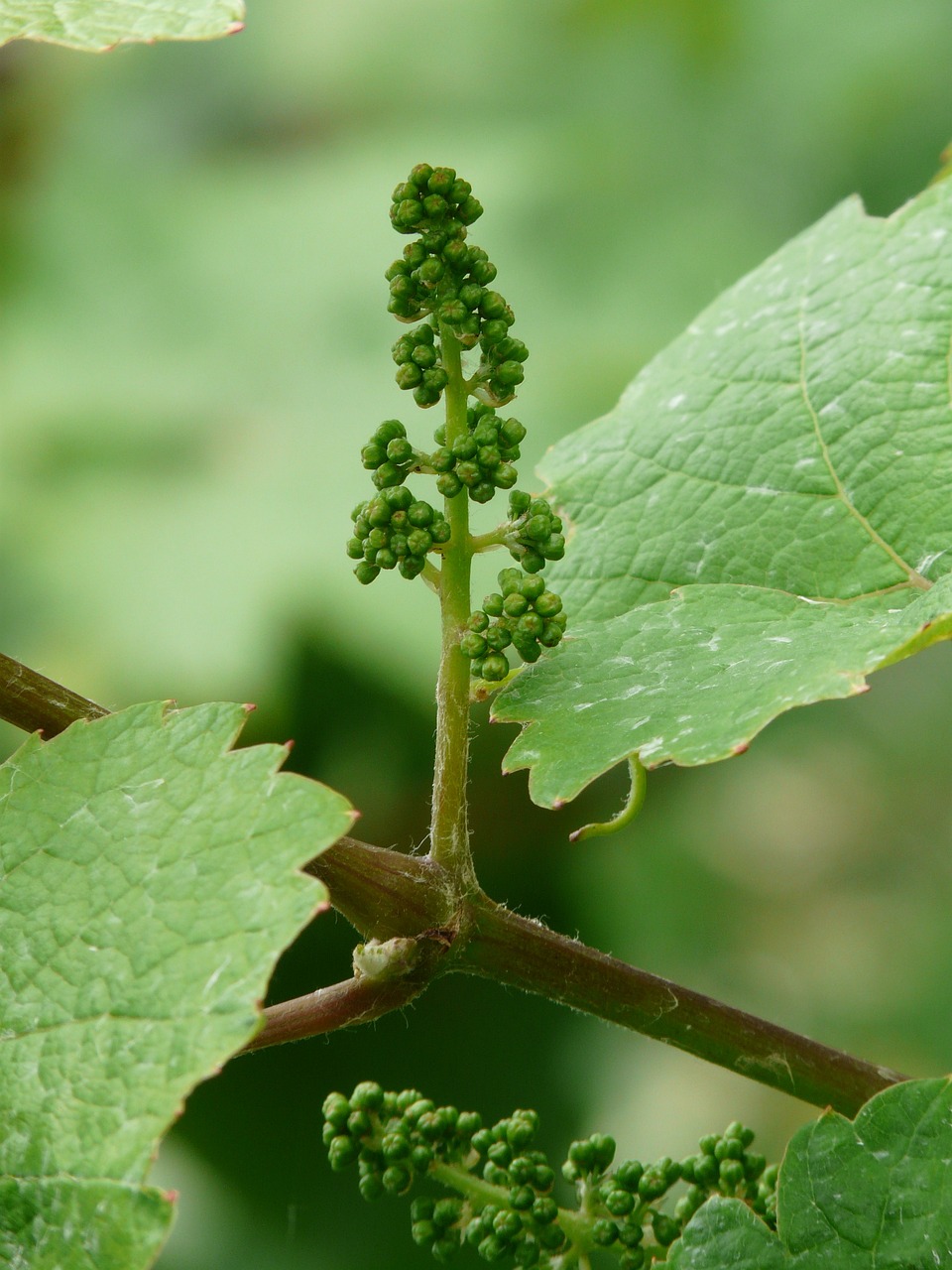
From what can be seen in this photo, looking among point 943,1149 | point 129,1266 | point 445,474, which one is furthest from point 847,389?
point 129,1266

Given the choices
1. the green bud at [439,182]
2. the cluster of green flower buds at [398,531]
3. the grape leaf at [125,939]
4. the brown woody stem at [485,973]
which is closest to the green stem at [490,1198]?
the brown woody stem at [485,973]

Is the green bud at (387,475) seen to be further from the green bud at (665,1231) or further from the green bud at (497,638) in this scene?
the green bud at (665,1231)

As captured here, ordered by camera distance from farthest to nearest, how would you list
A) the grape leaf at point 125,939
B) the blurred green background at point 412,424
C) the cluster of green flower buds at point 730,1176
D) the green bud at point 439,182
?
1. the blurred green background at point 412,424
2. the cluster of green flower buds at point 730,1176
3. the green bud at point 439,182
4. the grape leaf at point 125,939

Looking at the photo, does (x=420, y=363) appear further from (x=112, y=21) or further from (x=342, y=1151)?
(x=342, y=1151)

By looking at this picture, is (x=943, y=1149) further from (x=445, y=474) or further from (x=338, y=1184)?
(x=338, y=1184)

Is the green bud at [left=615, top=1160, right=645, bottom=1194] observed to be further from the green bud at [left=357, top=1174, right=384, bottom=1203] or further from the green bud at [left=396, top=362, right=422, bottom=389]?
the green bud at [left=396, top=362, right=422, bottom=389]

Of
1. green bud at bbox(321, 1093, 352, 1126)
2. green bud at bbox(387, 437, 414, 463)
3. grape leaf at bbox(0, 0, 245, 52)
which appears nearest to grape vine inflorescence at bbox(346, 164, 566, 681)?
green bud at bbox(387, 437, 414, 463)

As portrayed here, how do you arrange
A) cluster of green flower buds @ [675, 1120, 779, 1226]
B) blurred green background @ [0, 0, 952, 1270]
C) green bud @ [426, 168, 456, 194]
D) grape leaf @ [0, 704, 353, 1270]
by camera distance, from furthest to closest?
blurred green background @ [0, 0, 952, 1270] < cluster of green flower buds @ [675, 1120, 779, 1226] < green bud @ [426, 168, 456, 194] < grape leaf @ [0, 704, 353, 1270]
